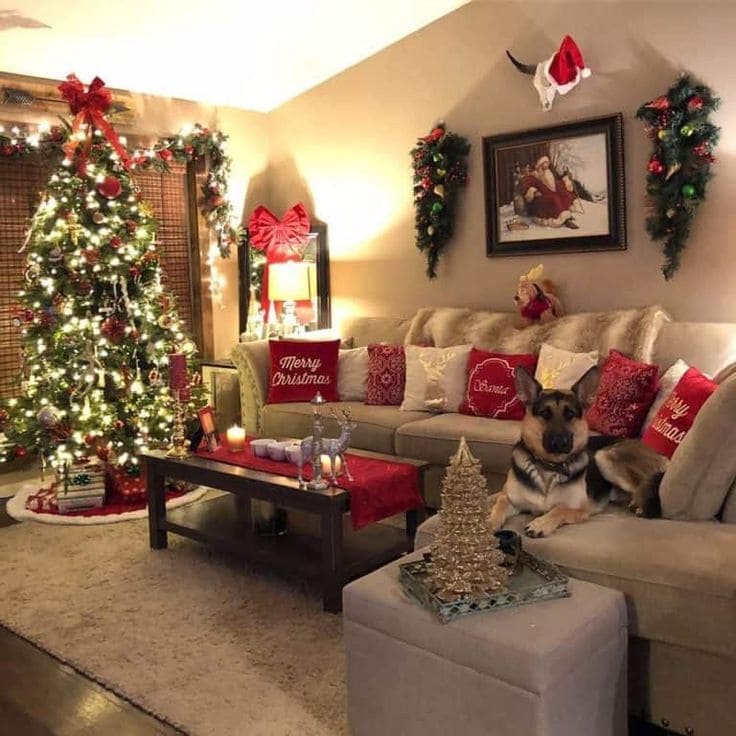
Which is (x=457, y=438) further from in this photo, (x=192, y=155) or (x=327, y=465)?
(x=192, y=155)

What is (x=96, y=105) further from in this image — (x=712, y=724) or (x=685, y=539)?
(x=712, y=724)

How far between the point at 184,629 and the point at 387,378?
2.09 meters

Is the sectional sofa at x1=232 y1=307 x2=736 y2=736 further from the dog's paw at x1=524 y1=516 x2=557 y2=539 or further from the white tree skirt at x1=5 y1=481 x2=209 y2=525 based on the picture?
the white tree skirt at x1=5 y1=481 x2=209 y2=525

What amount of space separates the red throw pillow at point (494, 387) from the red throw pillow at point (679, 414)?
3.38ft

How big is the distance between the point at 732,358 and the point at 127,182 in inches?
132

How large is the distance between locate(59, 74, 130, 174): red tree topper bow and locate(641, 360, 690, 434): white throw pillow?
Answer: 3134 mm

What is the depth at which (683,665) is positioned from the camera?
2055 mm

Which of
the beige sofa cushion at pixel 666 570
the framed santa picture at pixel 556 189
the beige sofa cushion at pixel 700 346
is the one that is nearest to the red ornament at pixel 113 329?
the framed santa picture at pixel 556 189

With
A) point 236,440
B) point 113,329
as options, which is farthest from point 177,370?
point 113,329

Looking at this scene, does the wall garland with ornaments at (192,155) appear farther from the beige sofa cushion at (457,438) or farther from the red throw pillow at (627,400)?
the red throw pillow at (627,400)

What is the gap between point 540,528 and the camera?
7.76 feet

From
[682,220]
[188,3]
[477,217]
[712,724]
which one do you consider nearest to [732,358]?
[682,220]

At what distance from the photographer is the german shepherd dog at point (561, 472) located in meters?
2.46

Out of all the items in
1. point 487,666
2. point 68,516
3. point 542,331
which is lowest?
point 68,516
